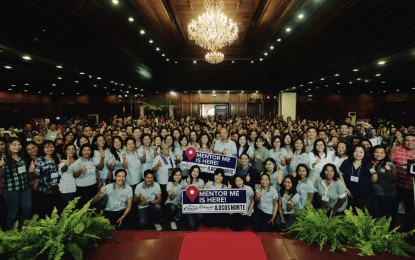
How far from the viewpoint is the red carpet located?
7.16ft

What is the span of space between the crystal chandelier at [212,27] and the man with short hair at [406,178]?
5.46 meters

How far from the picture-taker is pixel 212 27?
7.27m

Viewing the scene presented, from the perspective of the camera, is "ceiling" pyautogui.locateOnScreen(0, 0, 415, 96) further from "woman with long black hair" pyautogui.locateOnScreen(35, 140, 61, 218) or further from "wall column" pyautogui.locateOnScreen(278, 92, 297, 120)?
"wall column" pyautogui.locateOnScreen(278, 92, 297, 120)

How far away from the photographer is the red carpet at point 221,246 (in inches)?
86.0

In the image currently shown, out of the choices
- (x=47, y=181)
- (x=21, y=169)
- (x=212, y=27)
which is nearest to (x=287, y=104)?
(x=212, y=27)

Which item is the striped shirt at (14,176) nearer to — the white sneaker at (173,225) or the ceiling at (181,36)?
the white sneaker at (173,225)

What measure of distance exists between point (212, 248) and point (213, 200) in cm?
99

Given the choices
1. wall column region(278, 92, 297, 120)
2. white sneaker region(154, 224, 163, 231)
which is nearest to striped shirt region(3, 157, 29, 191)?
white sneaker region(154, 224, 163, 231)

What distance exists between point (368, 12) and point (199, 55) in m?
9.98

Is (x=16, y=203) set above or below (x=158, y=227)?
above

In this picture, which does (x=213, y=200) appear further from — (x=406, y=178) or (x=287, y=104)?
(x=287, y=104)

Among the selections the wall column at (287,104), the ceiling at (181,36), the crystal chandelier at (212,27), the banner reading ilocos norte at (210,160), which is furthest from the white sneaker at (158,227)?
the wall column at (287,104)

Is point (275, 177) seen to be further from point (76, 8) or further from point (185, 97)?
point (185, 97)

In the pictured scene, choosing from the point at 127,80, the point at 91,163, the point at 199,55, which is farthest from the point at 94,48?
the point at 199,55
